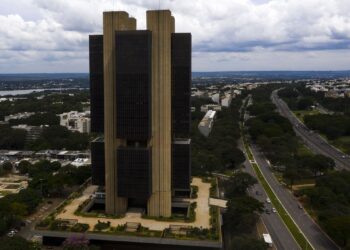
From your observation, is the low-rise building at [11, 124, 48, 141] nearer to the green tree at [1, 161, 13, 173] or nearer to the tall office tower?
the green tree at [1, 161, 13, 173]

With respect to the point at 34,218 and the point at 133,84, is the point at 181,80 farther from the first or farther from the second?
the point at 34,218

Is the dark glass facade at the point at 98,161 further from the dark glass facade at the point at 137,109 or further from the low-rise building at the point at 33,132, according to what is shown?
the low-rise building at the point at 33,132

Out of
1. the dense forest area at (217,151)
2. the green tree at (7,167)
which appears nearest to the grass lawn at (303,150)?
the dense forest area at (217,151)

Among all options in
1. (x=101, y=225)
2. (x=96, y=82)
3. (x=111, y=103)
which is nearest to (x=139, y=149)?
(x=111, y=103)

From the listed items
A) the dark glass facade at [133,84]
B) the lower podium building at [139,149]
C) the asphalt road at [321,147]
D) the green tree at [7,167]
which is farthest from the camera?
the asphalt road at [321,147]

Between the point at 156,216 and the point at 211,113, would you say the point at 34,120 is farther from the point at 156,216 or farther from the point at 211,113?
the point at 156,216

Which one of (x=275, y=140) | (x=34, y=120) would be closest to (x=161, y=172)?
(x=275, y=140)

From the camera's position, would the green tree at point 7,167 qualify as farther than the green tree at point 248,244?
Yes
